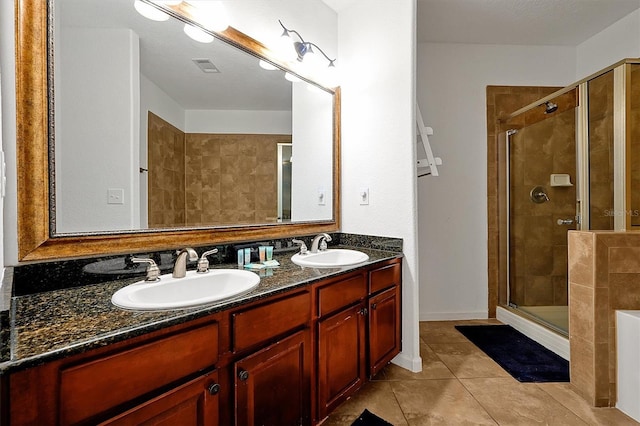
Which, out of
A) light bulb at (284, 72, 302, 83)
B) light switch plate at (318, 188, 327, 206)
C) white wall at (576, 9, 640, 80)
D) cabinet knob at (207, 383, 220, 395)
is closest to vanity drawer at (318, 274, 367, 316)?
cabinet knob at (207, 383, 220, 395)

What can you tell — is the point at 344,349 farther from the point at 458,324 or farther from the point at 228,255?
the point at 458,324

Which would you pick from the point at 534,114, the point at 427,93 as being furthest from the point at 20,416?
the point at 534,114

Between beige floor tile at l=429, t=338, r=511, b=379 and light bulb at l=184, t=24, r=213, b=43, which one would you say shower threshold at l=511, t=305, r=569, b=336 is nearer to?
beige floor tile at l=429, t=338, r=511, b=379

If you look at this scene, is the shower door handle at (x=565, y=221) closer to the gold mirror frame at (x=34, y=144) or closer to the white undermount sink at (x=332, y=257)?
the white undermount sink at (x=332, y=257)

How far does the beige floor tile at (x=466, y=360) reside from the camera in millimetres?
1940

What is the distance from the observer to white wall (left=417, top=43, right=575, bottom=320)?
9.33ft

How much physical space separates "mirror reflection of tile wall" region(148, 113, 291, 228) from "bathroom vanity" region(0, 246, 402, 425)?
1.34 ft

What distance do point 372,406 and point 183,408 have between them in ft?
3.78

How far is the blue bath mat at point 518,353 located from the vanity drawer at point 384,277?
977mm

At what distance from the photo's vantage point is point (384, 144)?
6.92ft

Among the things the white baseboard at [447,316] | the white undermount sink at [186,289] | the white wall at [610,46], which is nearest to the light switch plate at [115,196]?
the white undermount sink at [186,289]

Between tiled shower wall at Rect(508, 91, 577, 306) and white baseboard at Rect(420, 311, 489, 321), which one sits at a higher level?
tiled shower wall at Rect(508, 91, 577, 306)

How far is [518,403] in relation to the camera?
5.39ft

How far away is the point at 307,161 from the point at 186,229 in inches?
38.8
